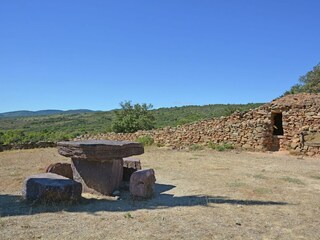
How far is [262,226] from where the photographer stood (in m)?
4.91

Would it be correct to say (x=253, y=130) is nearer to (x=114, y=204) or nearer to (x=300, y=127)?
(x=300, y=127)

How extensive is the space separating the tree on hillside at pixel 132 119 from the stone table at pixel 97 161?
19.3 meters

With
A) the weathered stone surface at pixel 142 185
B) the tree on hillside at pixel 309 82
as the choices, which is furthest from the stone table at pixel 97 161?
the tree on hillside at pixel 309 82

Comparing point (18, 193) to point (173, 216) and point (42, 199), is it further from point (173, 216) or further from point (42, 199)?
point (173, 216)

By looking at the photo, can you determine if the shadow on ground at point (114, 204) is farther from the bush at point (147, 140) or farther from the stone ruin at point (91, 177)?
the bush at point (147, 140)

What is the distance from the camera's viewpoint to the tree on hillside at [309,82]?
29.6m

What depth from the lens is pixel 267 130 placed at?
17.0 m

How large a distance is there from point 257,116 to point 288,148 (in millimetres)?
2273

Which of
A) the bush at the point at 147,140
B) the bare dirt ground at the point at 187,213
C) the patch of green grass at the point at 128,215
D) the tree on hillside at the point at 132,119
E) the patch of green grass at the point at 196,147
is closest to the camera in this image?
the bare dirt ground at the point at 187,213

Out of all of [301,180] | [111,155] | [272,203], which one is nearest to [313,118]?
[301,180]

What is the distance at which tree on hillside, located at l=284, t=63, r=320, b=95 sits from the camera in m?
29.6

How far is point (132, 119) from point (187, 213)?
22157 mm

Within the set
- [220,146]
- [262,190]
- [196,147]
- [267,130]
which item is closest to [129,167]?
[262,190]

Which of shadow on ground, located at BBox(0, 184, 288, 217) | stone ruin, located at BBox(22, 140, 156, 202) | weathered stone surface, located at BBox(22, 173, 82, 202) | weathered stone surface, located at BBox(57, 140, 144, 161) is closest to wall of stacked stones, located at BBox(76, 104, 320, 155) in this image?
shadow on ground, located at BBox(0, 184, 288, 217)
